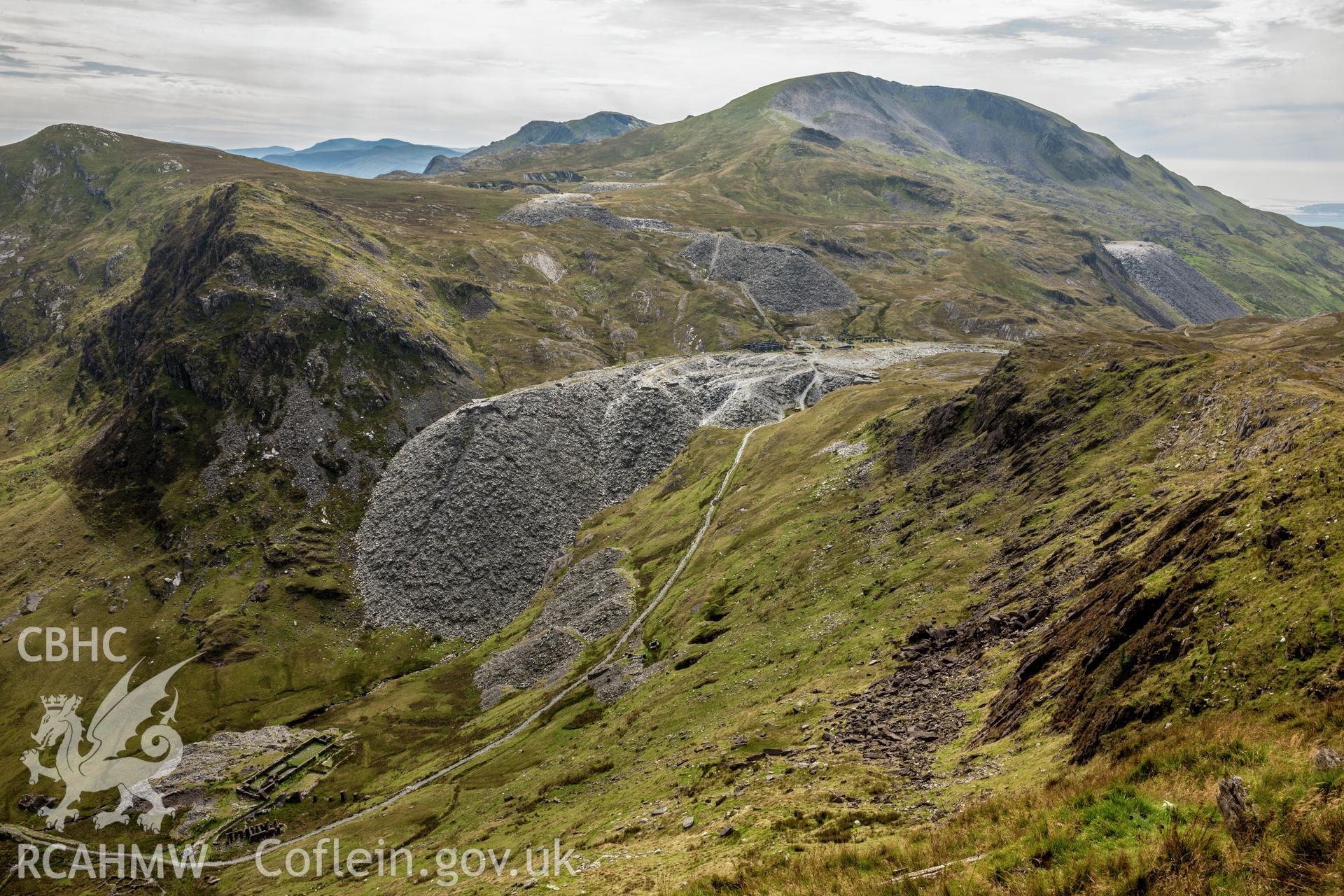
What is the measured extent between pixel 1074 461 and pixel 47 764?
17255 centimetres

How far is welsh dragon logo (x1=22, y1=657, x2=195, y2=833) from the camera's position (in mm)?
106812

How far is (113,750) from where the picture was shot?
121m

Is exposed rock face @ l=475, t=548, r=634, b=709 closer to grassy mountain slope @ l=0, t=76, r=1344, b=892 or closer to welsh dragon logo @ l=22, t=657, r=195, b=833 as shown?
grassy mountain slope @ l=0, t=76, r=1344, b=892

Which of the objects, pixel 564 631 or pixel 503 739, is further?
pixel 564 631

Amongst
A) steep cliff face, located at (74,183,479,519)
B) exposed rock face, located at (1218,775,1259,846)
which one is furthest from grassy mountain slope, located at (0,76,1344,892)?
steep cliff face, located at (74,183,479,519)

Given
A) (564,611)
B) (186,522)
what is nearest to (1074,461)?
(564,611)

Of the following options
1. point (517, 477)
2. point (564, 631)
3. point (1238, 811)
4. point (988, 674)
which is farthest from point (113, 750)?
point (1238, 811)

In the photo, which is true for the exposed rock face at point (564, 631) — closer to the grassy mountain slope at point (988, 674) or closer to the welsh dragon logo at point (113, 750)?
the grassy mountain slope at point (988, 674)

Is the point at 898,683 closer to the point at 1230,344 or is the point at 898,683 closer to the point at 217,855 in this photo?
the point at 217,855

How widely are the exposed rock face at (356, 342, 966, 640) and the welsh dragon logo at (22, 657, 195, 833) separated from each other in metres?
40.7

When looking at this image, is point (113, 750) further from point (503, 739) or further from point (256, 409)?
point (256, 409)

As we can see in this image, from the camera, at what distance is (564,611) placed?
125 m

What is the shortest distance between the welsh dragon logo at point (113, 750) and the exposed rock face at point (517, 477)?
134ft

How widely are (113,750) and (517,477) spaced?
287 feet
